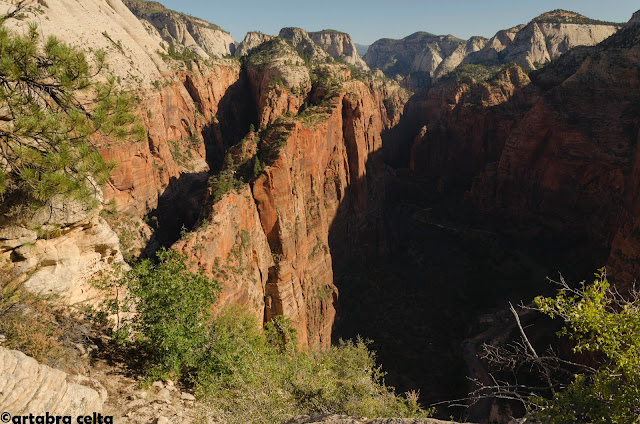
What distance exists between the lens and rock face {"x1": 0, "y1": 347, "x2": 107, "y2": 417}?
6.93 metres

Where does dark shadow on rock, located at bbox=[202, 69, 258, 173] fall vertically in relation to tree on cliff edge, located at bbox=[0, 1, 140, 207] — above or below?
above

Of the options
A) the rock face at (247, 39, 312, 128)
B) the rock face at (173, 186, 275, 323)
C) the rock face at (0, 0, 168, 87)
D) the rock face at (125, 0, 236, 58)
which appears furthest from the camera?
the rock face at (125, 0, 236, 58)

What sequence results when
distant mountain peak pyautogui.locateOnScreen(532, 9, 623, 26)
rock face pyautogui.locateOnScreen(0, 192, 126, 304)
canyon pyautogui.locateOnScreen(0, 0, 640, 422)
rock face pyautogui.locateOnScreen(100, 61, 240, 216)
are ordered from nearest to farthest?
rock face pyautogui.locateOnScreen(0, 192, 126, 304) < canyon pyautogui.locateOnScreen(0, 0, 640, 422) < rock face pyautogui.locateOnScreen(100, 61, 240, 216) < distant mountain peak pyautogui.locateOnScreen(532, 9, 623, 26)

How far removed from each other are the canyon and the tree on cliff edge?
2.51 m

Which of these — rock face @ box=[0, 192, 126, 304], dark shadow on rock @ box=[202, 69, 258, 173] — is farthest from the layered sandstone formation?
rock face @ box=[0, 192, 126, 304]

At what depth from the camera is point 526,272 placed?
53.2 meters

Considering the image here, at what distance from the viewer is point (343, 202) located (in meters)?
49.1

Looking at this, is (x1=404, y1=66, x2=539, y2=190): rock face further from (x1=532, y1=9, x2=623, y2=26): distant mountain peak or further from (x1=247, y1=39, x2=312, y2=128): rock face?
(x1=532, y1=9, x2=623, y2=26): distant mountain peak

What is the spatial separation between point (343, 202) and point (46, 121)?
41568 millimetres

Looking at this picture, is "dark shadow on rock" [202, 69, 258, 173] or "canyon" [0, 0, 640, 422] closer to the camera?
"canyon" [0, 0, 640, 422]

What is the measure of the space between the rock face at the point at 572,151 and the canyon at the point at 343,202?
0.26 m

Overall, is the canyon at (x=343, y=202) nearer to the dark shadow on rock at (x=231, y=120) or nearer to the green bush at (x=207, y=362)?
the dark shadow on rock at (x=231, y=120)

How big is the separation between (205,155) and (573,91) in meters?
61.1

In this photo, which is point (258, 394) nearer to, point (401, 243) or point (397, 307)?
point (397, 307)
